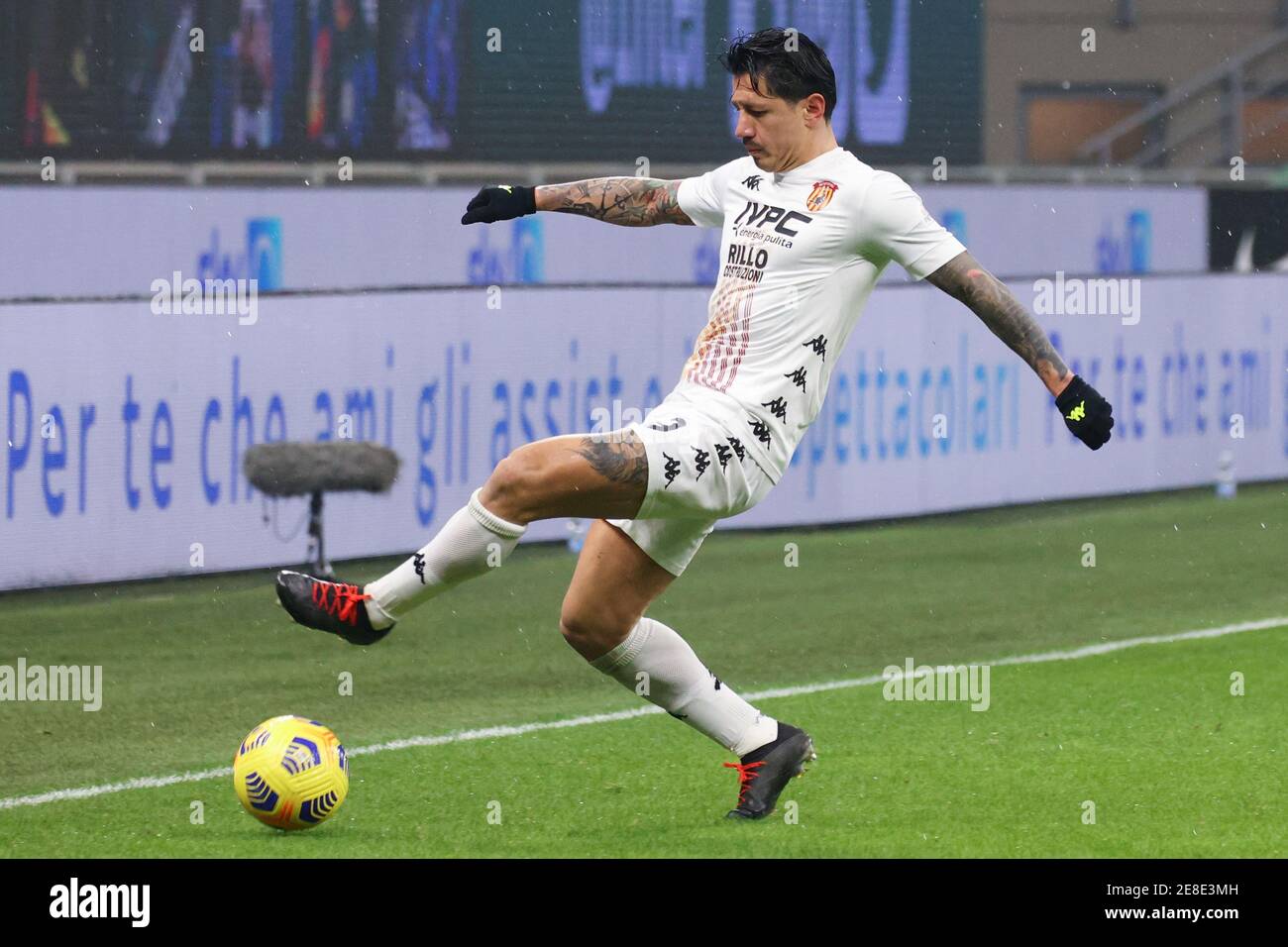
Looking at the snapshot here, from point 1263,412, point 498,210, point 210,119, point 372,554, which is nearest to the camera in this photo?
point 498,210

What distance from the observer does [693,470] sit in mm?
5395

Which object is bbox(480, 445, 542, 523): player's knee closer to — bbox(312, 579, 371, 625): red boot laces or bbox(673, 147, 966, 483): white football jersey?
bbox(312, 579, 371, 625): red boot laces

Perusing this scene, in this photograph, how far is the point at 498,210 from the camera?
611cm

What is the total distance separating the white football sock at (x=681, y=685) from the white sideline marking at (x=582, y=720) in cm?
147

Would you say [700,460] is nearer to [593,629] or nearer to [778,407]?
[778,407]

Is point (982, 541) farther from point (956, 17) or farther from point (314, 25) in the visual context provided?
point (956, 17)

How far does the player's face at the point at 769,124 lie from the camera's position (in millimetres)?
5590

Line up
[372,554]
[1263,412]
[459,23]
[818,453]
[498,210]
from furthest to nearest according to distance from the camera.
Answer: [459,23]
[1263,412]
[818,453]
[372,554]
[498,210]

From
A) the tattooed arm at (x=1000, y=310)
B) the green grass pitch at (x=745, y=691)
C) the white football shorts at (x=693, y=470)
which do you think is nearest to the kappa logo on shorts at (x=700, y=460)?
the white football shorts at (x=693, y=470)

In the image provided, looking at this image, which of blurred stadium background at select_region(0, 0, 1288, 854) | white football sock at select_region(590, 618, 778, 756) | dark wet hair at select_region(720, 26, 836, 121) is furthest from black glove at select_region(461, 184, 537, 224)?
blurred stadium background at select_region(0, 0, 1288, 854)

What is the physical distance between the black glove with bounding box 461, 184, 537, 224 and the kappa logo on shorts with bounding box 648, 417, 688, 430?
2.97 ft

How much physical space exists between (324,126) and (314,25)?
0.77 m

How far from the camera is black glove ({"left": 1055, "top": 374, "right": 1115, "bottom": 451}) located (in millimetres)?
5232
